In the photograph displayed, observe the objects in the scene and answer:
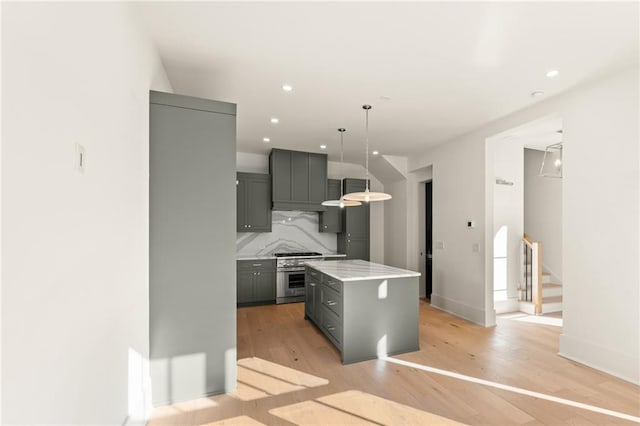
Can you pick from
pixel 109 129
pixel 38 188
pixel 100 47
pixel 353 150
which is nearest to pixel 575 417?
pixel 38 188

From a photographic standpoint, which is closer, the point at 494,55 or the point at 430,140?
the point at 494,55

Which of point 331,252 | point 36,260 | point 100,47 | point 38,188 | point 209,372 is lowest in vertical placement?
point 209,372

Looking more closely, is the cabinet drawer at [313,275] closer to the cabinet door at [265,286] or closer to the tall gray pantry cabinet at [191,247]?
the cabinet door at [265,286]

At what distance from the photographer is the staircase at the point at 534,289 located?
4574 millimetres

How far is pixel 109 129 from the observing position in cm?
142

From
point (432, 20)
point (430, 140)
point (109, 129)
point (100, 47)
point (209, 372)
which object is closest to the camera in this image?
point (100, 47)

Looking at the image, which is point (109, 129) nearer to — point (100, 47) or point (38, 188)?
point (100, 47)

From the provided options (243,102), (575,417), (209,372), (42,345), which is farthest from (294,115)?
(575,417)

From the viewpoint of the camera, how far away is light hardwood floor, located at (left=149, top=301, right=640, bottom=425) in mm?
2072

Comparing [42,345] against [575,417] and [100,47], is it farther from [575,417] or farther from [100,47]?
[575,417]

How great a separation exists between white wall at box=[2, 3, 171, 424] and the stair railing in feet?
17.9

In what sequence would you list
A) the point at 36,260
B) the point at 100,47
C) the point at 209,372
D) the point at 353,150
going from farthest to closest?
the point at 353,150 < the point at 209,372 < the point at 100,47 < the point at 36,260

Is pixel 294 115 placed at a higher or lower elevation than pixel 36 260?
higher

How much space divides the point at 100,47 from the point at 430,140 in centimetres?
448
